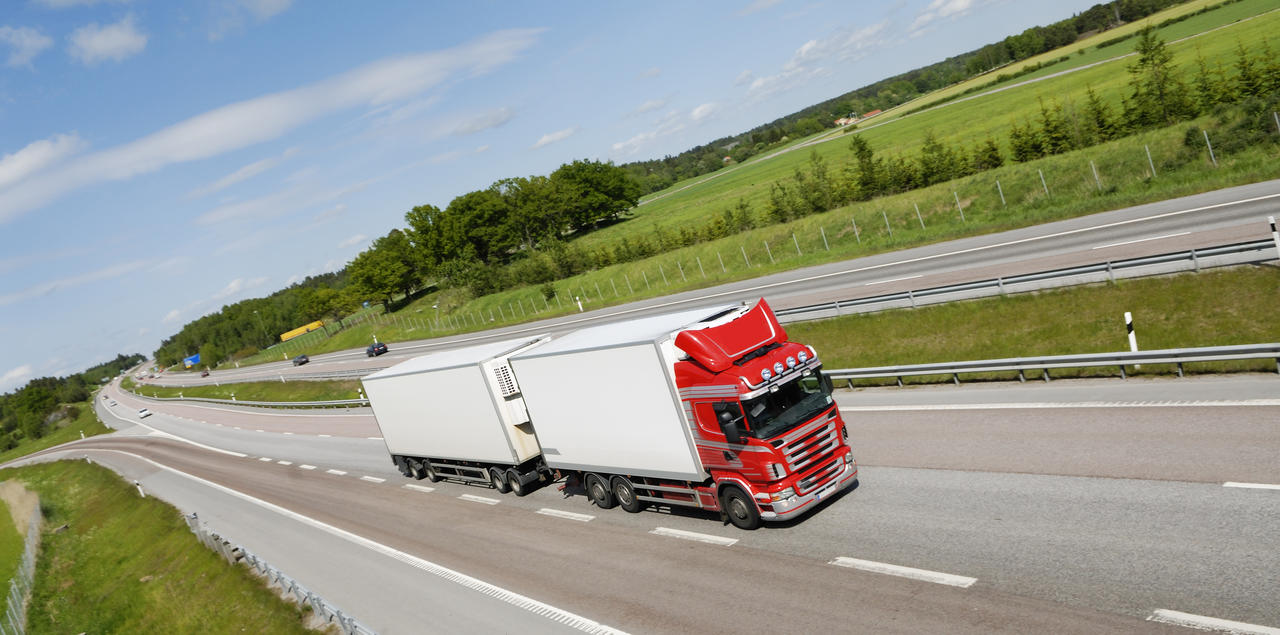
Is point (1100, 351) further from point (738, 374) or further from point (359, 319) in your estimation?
point (359, 319)

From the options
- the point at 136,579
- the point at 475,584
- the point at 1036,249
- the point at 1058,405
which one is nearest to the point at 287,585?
the point at 475,584

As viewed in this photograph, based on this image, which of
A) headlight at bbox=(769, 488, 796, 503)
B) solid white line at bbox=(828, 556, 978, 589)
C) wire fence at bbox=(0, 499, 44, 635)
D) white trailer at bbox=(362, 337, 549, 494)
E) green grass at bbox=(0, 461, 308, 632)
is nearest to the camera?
solid white line at bbox=(828, 556, 978, 589)

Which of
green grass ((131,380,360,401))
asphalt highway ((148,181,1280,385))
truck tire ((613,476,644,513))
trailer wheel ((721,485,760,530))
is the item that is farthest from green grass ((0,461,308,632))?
asphalt highway ((148,181,1280,385))

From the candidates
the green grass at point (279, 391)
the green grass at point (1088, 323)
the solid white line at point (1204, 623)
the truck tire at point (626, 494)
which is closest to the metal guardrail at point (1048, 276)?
the green grass at point (1088, 323)

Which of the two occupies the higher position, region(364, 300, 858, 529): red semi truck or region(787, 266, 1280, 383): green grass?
region(364, 300, 858, 529): red semi truck

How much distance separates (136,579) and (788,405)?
2592 centimetres

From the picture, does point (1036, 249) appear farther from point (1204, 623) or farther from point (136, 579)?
point (136, 579)

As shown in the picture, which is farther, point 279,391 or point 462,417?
point 279,391

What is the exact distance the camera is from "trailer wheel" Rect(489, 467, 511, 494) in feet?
67.0

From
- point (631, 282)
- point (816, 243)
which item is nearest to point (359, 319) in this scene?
point (631, 282)

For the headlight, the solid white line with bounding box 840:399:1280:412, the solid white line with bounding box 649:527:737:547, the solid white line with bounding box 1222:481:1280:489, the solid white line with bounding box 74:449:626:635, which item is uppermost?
the headlight

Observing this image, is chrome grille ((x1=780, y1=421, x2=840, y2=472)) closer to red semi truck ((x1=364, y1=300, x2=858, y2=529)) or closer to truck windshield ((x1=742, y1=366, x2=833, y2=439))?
red semi truck ((x1=364, y1=300, x2=858, y2=529))

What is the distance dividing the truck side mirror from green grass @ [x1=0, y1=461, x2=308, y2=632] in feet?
31.6

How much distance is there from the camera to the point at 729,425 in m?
12.3
